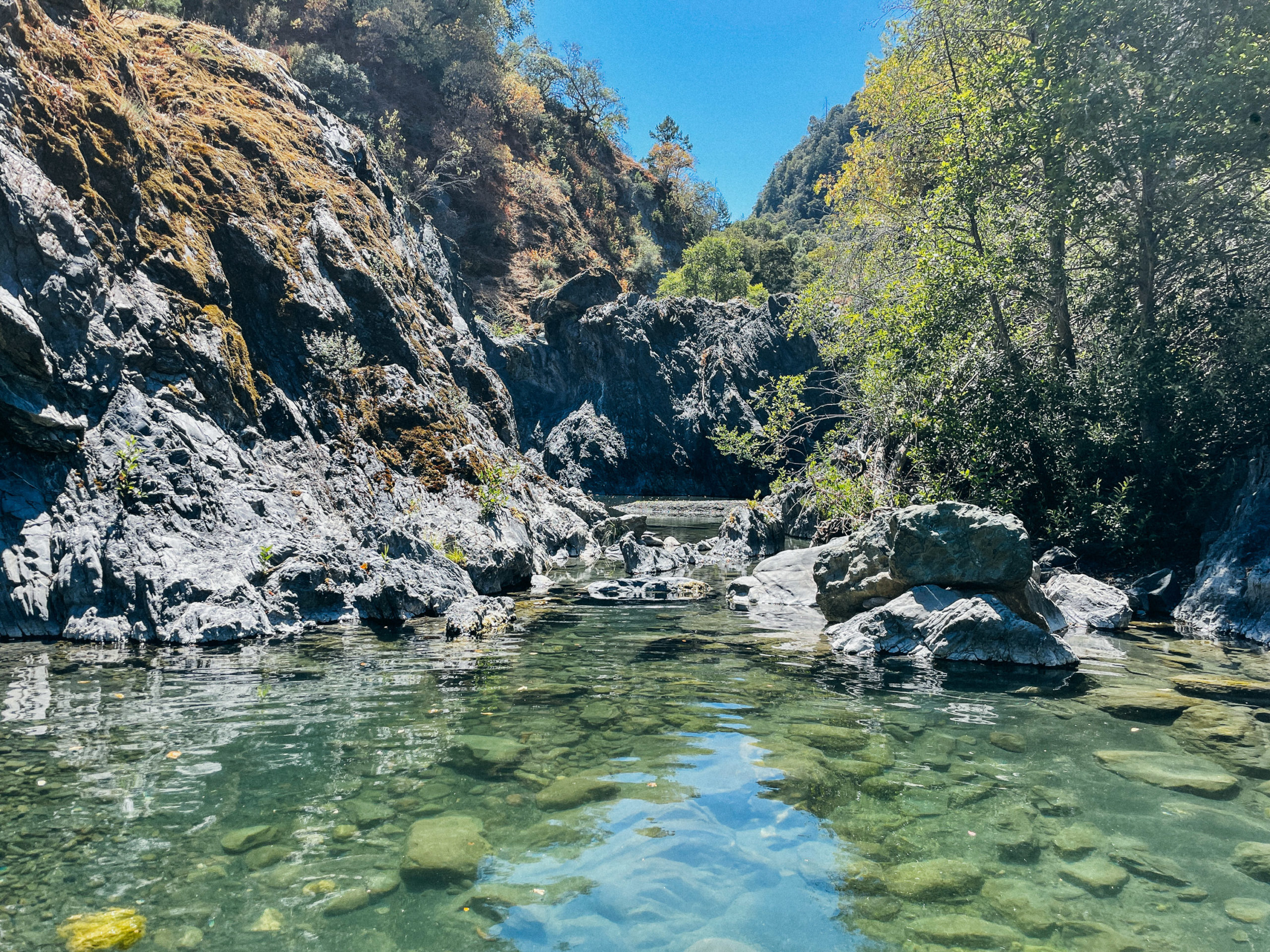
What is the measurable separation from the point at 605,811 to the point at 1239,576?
414 inches

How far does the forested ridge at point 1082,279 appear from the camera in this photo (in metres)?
10.5

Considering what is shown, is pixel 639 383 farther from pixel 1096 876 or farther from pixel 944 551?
pixel 1096 876

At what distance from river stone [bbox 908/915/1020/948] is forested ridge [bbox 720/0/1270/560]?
10.6m

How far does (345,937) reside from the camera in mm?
2869

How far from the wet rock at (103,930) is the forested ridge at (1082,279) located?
12.6 meters

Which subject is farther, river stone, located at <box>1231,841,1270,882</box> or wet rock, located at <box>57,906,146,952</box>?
river stone, located at <box>1231,841,1270,882</box>

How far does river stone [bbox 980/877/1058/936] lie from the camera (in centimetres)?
301

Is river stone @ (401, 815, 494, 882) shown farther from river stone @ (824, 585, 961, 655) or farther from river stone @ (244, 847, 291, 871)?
river stone @ (824, 585, 961, 655)

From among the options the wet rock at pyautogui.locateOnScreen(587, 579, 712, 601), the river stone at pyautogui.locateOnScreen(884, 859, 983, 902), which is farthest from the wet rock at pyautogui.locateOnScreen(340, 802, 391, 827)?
the wet rock at pyautogui.locateOnScreen(587, 579, 712, 601)

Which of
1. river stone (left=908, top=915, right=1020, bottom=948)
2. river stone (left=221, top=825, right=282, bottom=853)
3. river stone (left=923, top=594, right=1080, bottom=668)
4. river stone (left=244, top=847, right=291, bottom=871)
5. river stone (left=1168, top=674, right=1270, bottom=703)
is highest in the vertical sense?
river stone (left=923, top=594, right=1080, bottom=668)

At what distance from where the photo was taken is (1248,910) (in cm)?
310

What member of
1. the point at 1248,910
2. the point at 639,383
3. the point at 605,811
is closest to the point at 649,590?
the point at 605,811

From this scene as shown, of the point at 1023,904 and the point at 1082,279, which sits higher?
the point at 1082,279

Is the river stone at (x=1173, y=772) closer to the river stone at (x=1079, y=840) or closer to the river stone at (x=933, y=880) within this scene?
the river stone at (x=1079, y=840)
